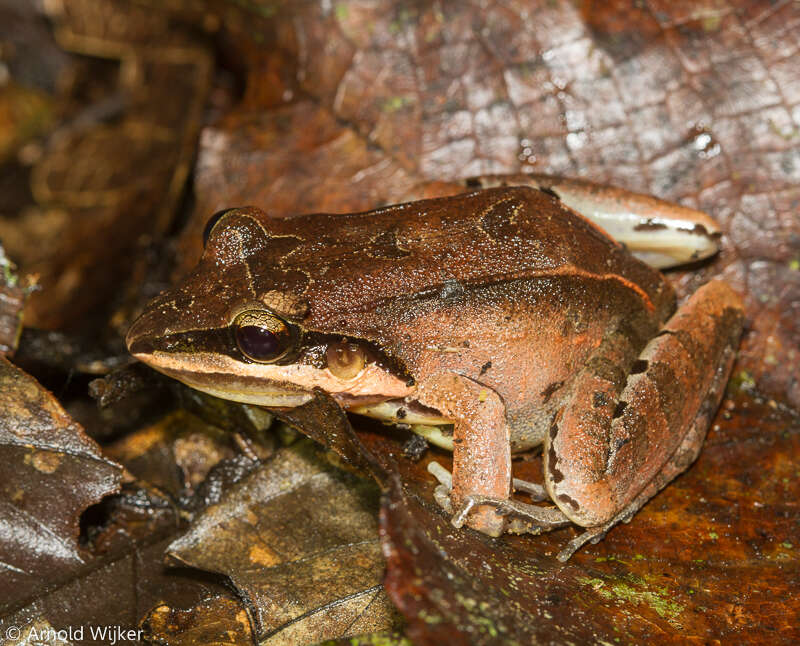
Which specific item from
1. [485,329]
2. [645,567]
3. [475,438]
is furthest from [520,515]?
[485,329]

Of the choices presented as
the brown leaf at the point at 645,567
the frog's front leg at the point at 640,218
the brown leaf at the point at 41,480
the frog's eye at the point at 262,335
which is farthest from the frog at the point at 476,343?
the brown leaf at the point at 41,480

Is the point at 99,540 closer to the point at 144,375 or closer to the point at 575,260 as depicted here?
the point at 144,375

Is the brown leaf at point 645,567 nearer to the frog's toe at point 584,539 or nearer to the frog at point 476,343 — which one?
the frog's toe at point 584,539

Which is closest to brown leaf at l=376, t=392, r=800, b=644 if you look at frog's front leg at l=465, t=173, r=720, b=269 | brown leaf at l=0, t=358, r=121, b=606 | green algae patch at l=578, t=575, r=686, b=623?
green algae patch at l=578, t=575, r=686, b=623

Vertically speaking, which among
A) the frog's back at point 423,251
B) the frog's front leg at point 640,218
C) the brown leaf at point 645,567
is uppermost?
the frog's back at point 423,251

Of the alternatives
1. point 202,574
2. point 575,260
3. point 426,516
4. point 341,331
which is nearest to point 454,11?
point 575,260

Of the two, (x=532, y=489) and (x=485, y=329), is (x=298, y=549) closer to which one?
(x=532, y=489)
